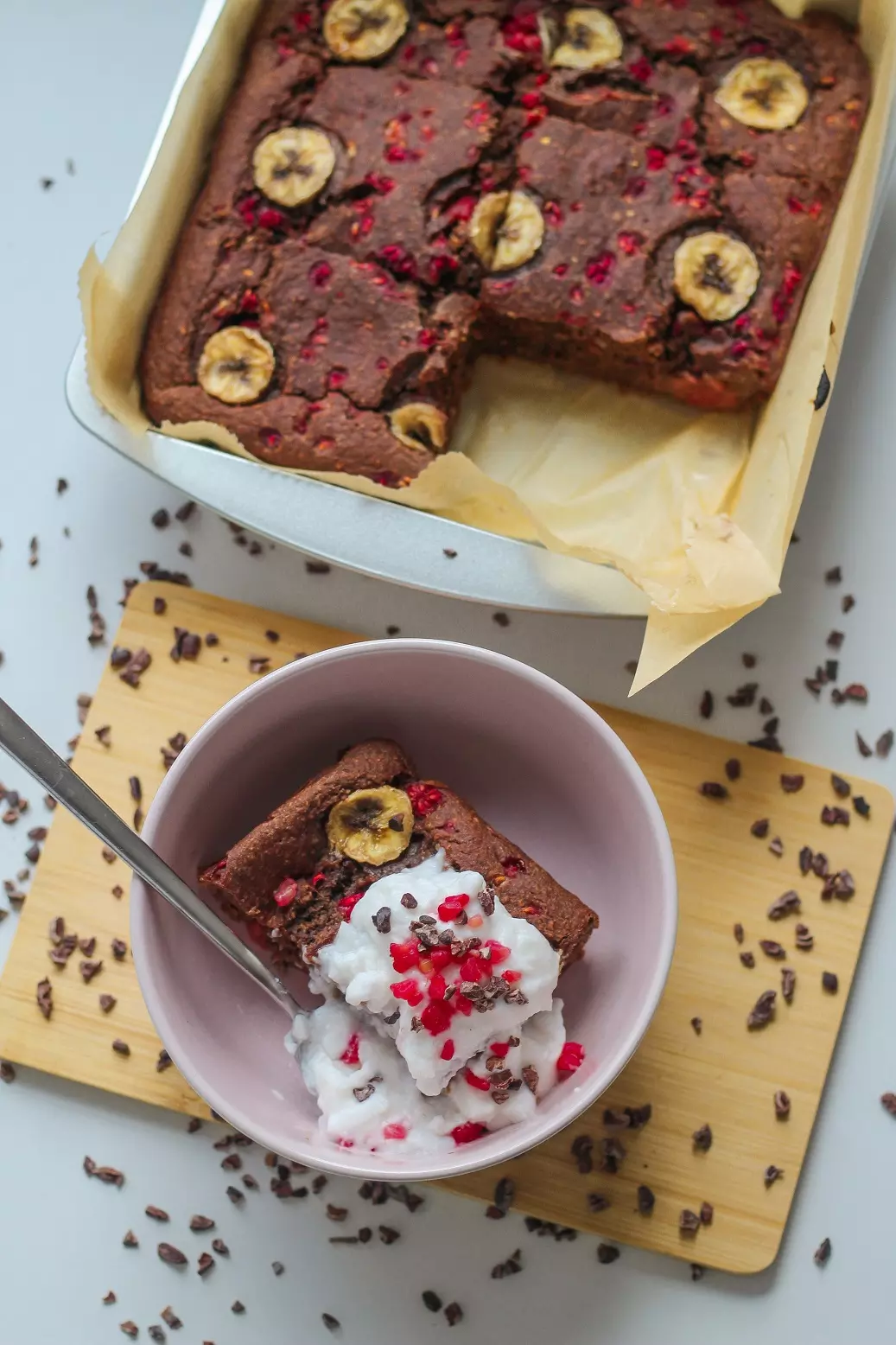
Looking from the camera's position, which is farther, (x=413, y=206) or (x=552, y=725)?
(x=413, y=206)

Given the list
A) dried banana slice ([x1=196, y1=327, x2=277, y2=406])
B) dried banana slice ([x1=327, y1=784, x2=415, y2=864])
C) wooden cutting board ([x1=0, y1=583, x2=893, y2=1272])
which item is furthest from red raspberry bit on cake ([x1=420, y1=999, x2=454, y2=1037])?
dried banana slice ([x1=196, y1=327, x2=277, y2=406])

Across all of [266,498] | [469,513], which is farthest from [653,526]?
[266,498]

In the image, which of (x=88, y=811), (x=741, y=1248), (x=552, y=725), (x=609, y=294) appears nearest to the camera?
(x=88, y=811)

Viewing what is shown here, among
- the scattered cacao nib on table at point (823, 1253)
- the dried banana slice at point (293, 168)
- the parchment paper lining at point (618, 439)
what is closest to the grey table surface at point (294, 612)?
the scattered cacao nib on table at point (823, 1253)

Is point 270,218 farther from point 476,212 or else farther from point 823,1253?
point 823,1253

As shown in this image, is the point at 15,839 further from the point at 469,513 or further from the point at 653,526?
the point at 653,526

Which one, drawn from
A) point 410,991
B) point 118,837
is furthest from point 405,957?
point 118,837

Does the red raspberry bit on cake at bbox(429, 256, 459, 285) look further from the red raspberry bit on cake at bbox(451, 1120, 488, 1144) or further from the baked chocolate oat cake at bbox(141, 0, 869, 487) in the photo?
the red raspberry bit on cake at bbox(451, 1120, 488, 1144)

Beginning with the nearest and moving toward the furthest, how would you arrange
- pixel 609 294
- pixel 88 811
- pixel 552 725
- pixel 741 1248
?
1. pixel 88 811
2. pixel 552 725
3. pixel 741 1248
4. pixel 609 294
